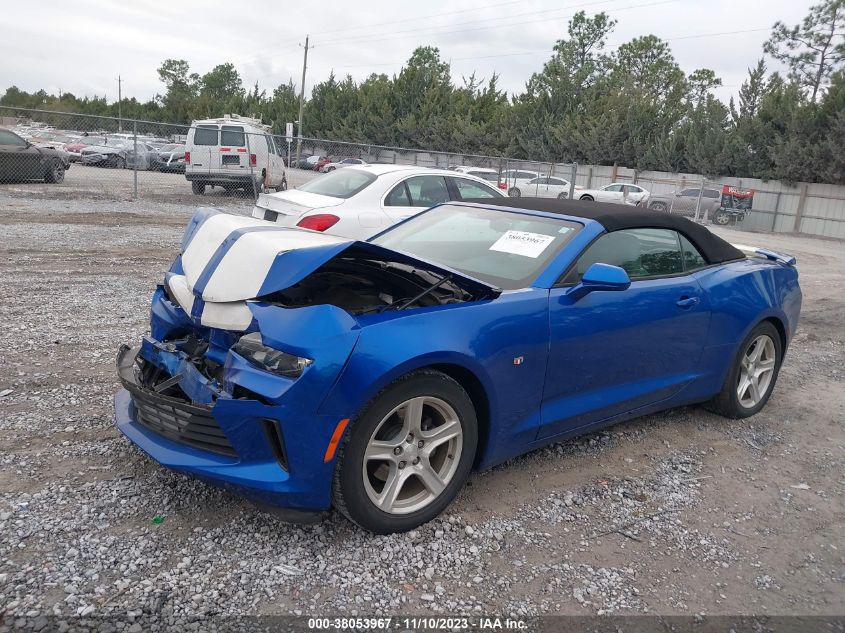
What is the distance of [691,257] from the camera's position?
4445 mm

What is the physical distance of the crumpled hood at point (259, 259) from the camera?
2969 millimetres

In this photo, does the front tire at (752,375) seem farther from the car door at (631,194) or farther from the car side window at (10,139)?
the car door at (631,194)

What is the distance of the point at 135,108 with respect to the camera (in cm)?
8781

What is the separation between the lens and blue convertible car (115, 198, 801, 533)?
2734mm

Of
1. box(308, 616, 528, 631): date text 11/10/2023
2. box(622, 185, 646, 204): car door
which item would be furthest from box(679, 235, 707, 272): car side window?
box(622, 185, 646, 204): car door

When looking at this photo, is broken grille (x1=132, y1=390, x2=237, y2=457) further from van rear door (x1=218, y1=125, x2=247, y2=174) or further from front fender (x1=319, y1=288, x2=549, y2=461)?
van rear door (x1=218, y1=125, x2=247, y2=174)

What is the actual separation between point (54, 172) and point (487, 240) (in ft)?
61.1

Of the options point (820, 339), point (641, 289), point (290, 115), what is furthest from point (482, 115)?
point (641, 289)

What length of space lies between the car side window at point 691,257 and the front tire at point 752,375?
62 centimetres

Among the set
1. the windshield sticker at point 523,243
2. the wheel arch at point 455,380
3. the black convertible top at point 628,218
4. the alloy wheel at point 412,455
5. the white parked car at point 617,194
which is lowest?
the alloy wheel at point 412,455

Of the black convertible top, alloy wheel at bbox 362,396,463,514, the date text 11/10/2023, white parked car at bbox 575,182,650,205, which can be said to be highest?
white parked car at bbox 575,182,650,205

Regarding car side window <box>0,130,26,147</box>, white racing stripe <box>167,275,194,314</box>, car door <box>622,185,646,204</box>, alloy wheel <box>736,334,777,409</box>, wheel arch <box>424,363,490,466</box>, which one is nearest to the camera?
wheel arch <box>424,363,490,466</box>

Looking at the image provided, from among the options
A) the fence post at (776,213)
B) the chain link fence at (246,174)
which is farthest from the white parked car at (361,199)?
the fence post at (776,213)

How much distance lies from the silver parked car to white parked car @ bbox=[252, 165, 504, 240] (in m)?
23.0
